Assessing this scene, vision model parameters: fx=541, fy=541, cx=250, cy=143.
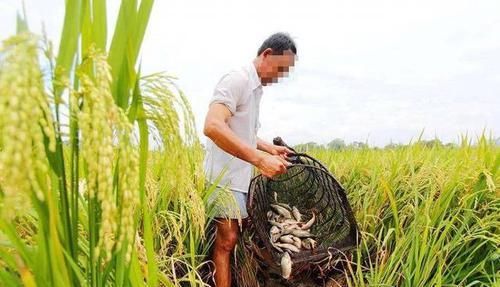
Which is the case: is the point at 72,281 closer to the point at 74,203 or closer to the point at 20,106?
the point at 74,203

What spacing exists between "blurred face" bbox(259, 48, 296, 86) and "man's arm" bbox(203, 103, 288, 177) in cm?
41

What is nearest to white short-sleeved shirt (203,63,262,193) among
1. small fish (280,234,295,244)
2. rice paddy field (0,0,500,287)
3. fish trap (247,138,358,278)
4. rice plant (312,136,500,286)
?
fish trap (247,138,358,278)

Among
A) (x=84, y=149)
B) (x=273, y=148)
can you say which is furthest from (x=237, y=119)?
(x=84, y=149)

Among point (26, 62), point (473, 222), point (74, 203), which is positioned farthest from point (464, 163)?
point (26, 62)

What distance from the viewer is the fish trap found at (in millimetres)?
2938

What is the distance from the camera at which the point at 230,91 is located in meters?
→ 2.94

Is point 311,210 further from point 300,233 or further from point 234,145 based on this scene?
point 234,145

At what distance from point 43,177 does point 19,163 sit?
0.93 ft

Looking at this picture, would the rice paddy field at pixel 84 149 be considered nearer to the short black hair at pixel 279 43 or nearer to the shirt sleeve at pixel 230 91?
the shirt sleeve at pixel 230 91

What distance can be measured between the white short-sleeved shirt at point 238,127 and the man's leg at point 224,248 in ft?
0.74

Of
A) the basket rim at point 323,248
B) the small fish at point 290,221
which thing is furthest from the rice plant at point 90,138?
the small fish at point 290,221

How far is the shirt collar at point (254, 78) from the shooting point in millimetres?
3088

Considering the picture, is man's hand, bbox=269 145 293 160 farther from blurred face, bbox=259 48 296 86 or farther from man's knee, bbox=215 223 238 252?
man's knee, bbox=215 223 238 252

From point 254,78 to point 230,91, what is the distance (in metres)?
0.23
